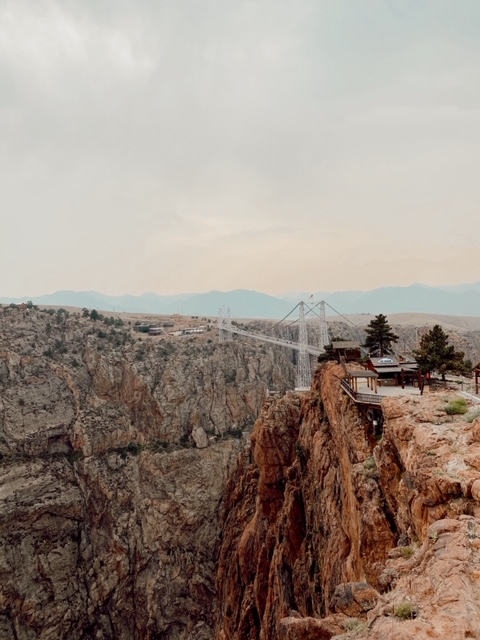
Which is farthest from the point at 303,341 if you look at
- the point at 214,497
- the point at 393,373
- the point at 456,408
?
the point at 456,408

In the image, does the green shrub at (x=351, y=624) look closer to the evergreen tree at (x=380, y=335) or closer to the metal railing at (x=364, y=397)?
the metal railing at (x=364, y=397)

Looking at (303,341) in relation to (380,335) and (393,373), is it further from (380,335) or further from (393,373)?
(393,373)

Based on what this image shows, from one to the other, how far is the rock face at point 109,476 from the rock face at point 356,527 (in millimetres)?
7572

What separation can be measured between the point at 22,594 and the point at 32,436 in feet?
46.5

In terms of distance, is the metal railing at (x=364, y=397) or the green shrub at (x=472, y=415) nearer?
the green shrub at (x=472, y=415)

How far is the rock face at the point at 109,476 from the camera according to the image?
37.5 metres

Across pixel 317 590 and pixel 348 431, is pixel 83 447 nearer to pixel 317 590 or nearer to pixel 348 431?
pixel 317 590

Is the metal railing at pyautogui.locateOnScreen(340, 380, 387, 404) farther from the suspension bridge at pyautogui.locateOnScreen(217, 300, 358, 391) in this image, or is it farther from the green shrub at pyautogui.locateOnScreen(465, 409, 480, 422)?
the suspension bridge at pyautogui.locateOnScreen(217, 300, 358, 391)

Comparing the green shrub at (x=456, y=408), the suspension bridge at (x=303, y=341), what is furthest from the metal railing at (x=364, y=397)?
the suspension bridge at (x=303, y=341)

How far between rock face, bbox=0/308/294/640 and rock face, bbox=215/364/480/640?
757 cm

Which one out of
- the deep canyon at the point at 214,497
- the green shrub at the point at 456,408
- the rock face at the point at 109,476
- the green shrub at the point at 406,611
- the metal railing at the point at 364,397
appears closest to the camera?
the green shrub at the point at 406,611

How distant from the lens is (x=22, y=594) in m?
35.9

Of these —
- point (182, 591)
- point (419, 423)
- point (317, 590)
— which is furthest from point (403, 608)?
point (182, 591)

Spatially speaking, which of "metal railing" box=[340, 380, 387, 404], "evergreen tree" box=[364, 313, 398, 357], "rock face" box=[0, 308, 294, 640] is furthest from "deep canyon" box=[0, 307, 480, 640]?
"evergreen tree" box=[364, 313, 398, 357]
